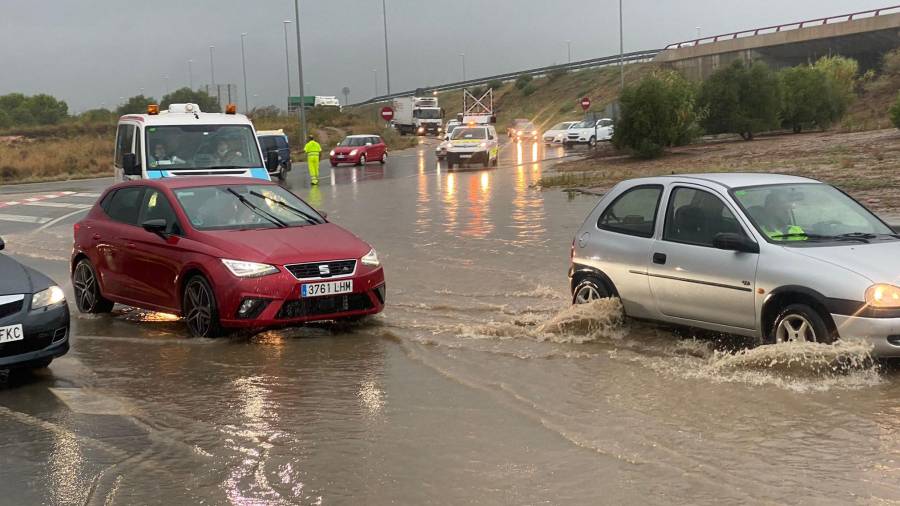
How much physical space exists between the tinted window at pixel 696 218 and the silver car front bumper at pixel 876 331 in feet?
3.94

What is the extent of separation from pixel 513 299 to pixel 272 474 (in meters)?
6.00

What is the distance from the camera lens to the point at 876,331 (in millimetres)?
6926

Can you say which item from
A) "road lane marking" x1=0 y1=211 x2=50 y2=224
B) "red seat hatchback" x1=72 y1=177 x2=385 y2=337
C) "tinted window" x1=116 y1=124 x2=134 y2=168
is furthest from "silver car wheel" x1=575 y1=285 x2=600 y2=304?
"road lane marking" x1=0 y1=211 x2=50 y2=224

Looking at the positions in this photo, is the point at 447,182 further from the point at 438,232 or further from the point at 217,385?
the point at 217,385

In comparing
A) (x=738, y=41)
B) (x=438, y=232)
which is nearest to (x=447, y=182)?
(x=438, y=232)

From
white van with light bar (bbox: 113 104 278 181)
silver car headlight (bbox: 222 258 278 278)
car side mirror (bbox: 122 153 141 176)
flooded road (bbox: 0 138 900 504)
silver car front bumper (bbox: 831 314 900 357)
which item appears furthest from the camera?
white van with light bar (bbox: 113 104 278 181)

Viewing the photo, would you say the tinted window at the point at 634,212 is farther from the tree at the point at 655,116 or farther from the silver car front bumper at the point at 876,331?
the tree at the point at 655,116

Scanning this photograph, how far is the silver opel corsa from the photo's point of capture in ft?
23.2

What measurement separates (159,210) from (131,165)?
5.47 metres

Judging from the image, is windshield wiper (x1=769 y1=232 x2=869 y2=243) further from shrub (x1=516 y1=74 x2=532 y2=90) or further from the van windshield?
shrub (x1=516 y1=74 x2=532 y2=90)

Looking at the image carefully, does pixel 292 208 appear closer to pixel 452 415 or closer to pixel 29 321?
pixel 29 321

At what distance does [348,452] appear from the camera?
5.88 metres

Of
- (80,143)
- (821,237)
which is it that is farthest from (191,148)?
(80,143)

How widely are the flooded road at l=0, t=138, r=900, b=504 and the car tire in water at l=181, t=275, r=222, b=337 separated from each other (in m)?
0.14
